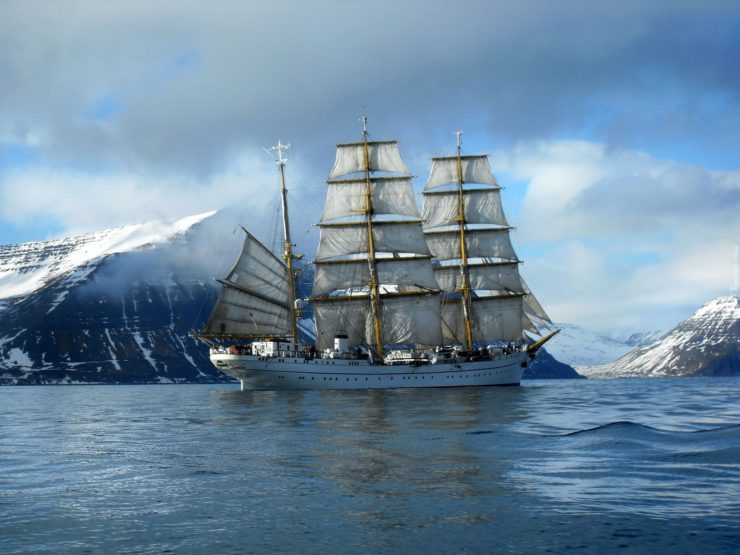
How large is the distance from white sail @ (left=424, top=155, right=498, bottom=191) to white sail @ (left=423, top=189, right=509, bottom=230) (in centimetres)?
197

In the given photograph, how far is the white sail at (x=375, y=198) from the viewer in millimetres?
137875

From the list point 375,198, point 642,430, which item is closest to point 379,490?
point 642,430

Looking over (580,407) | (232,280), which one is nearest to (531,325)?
(232,280)

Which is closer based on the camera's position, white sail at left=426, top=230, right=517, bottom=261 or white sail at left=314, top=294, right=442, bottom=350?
white sail at left=314, top=294, right=442, bottom=350

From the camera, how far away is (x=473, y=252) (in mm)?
144500

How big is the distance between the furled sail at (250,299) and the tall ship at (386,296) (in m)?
0.17

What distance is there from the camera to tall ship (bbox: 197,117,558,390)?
127 metres

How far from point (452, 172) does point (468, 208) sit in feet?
24.2

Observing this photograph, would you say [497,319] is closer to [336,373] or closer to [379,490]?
[336,373]

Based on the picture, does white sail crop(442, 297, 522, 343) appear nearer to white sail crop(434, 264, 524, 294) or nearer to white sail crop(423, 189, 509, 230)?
white sail crop(434, 264, 524, 294)

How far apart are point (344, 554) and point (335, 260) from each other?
11853 centimetres

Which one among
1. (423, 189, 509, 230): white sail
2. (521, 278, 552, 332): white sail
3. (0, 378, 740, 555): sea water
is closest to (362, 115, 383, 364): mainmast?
(423, 189, 509, 230): white sail

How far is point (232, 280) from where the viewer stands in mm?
128875

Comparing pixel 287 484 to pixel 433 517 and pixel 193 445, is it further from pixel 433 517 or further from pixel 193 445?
pixel 193 445
